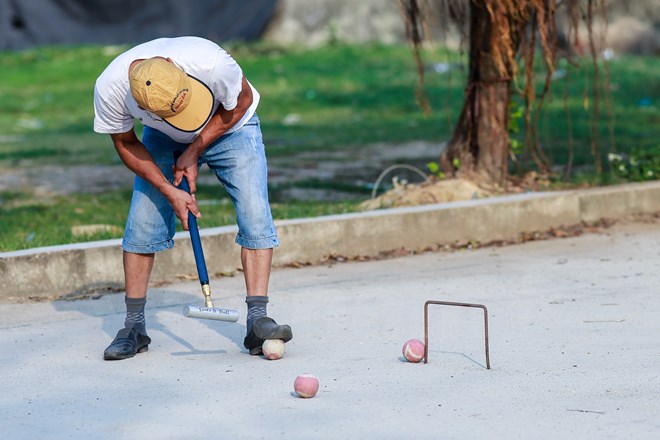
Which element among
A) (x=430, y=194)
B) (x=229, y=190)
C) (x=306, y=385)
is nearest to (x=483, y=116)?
(x=430, y=194)

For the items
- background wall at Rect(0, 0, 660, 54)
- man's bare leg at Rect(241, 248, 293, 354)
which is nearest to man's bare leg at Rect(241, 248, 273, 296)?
man's bare leg at Rect(241, 248, 293, 354)

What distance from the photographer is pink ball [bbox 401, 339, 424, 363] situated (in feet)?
17.1

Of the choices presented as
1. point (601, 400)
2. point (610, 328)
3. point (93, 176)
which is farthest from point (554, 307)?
point (93, 176)

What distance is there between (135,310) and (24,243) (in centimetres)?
191

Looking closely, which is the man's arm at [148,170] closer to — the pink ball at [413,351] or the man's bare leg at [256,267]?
the man's bare leg at [256,267]

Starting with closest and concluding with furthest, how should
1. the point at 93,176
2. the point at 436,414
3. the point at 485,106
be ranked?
1. the point at 436,414
2. the point at 485,106
3. the point at 93,176

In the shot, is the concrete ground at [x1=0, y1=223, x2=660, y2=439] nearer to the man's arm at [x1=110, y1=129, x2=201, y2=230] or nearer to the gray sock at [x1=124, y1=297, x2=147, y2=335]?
the gray sock at [x1=124, y1=297, x2=147, y2=335]

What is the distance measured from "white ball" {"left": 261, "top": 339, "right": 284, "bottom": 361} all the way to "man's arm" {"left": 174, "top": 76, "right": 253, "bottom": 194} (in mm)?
800

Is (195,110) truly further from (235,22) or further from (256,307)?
(235,22)

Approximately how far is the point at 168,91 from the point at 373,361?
1460 mm

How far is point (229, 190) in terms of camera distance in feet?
18.3

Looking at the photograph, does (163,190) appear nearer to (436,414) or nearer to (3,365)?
(3,365)

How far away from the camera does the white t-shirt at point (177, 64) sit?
5125 mm

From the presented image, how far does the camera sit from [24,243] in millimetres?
7297
